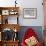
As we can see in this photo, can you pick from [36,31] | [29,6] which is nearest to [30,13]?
[29,6]

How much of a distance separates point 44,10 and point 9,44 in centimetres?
171

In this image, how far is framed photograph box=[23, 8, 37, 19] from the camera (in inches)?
215

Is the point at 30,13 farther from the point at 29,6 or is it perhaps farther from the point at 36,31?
the point at 36,31

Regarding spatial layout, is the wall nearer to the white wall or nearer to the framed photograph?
the white wall

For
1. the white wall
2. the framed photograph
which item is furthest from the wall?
the framed photograph

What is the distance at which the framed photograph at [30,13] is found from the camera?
18.0ft

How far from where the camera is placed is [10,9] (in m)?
5.42

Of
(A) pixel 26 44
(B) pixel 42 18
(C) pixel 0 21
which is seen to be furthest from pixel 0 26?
(B) pixel 42 18

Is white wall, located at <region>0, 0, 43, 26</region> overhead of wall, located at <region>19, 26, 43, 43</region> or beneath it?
overhead

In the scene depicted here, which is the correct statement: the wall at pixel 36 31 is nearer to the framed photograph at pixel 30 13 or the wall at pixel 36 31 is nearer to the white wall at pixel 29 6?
the white wall at pixel 29 6

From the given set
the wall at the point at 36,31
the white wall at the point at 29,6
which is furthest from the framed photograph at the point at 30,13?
the wall at the point at 36,31

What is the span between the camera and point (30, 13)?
5484 millimetres

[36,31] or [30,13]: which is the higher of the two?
[30,13]

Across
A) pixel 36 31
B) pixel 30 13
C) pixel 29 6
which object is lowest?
pixel 36 31
